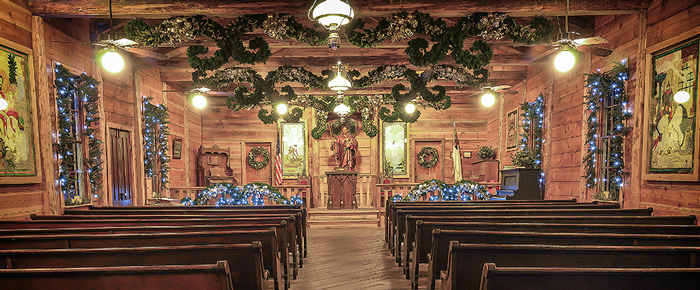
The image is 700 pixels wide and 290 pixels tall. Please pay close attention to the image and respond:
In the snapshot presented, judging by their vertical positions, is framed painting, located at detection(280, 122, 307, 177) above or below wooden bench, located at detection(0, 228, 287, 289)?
above

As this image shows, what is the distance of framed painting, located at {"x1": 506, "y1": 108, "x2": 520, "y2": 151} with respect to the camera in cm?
974

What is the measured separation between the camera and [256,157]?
40.7 feet

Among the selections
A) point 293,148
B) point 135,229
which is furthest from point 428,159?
point 135,229

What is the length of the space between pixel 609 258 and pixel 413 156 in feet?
33.1

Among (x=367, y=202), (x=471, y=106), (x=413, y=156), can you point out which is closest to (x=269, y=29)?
(x=367, y=202)

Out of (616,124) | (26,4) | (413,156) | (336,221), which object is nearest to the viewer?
(26,4)

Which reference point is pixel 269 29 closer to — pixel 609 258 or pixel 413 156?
pixel 609 258

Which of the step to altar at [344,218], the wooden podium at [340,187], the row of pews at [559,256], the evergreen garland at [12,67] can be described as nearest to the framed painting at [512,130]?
the step to altar at [344,218]

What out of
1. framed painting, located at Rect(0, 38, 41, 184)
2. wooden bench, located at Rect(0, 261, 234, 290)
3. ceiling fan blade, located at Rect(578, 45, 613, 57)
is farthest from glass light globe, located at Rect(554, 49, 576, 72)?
framed painting, located at Rect(0, 38, 41, 184)

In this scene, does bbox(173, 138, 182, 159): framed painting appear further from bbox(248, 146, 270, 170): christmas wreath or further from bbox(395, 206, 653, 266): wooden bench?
bbox(395, 206, 653, 266): wooden bench

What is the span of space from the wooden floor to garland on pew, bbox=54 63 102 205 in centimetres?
379

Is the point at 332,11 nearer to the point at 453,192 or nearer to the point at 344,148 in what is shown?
the point at 453,192

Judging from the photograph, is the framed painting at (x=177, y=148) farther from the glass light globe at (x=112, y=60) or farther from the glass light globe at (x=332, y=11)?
the glass light globe at (x=332, y=11)

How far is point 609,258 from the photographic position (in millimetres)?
2475
